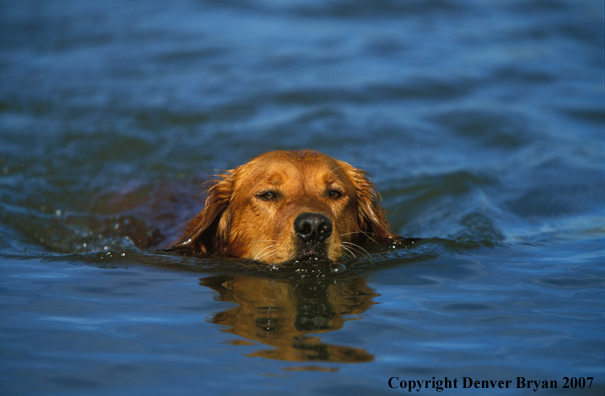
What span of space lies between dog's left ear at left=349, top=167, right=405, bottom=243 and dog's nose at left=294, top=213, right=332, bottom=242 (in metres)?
1.15

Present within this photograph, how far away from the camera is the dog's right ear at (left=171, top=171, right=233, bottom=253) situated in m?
5.35

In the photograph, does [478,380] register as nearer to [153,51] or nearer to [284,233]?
[284,233]

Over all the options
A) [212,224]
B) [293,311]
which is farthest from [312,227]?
[212,224]

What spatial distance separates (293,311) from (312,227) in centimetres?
69

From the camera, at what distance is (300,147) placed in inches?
356

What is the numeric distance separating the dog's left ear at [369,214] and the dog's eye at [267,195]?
91 centimetres

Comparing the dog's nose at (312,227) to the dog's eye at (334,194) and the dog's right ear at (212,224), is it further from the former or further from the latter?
the dog's right ear at (212,224)

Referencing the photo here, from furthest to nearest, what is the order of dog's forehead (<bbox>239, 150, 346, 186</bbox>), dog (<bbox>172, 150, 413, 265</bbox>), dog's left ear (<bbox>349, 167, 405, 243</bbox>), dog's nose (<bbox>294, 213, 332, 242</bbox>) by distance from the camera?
1. dog's left ear (<bbox>349, 167, 405, 243</bbox>)
2. dog's forehead (<bbox>239, 150, 346, 186</bbox>)
3. dog (<bbox>172, 150, 413, 265</bbox>)
4. dog's nose (<bbox>294, 213, 332, 242</bbox>)

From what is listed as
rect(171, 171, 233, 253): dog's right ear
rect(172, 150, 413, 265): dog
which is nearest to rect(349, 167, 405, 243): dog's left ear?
rect(172, 150, 413, 265): dog

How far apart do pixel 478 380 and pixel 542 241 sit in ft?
10.7

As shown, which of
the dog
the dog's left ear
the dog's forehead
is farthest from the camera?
the dog's left ear

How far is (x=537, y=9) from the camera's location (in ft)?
54.1

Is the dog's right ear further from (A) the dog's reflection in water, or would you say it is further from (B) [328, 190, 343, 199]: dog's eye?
(B) [328, 190, 343, 199]: dog's eye

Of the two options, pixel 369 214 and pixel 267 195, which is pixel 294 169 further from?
pixel 369 214
